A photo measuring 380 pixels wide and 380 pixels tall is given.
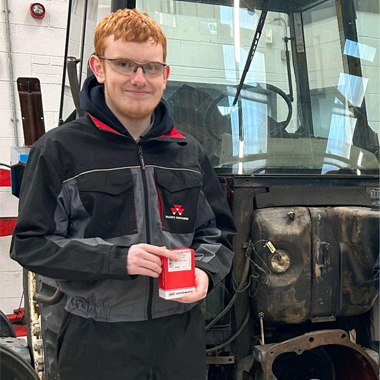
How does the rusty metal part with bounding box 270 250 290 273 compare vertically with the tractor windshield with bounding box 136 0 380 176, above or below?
below

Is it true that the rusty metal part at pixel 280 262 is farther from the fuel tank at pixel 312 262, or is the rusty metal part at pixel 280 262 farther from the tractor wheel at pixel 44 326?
the tractor wheel at pixel 44 326

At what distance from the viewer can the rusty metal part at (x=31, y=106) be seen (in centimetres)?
214

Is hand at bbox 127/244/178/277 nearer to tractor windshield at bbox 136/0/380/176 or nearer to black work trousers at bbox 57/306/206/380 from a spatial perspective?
black work trousers at bbox 57/306/206/380

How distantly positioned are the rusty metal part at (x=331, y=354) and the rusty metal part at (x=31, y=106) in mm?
1426

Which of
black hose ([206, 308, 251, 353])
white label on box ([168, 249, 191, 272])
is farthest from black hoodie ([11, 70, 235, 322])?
black hose ([206, 308, 251, 353])

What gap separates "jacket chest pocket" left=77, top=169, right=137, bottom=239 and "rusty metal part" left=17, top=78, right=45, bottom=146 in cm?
101

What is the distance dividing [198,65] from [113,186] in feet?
2.67

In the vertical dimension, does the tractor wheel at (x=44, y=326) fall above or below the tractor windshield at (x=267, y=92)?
below

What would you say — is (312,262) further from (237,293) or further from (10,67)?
(10,67)

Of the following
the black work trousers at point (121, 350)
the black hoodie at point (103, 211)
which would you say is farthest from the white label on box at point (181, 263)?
the black work trousers at point (121, 350)

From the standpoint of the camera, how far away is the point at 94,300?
135 cm

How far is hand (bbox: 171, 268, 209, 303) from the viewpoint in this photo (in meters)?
1.28

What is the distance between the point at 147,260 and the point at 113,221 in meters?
0.19

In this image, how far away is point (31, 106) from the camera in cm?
221
